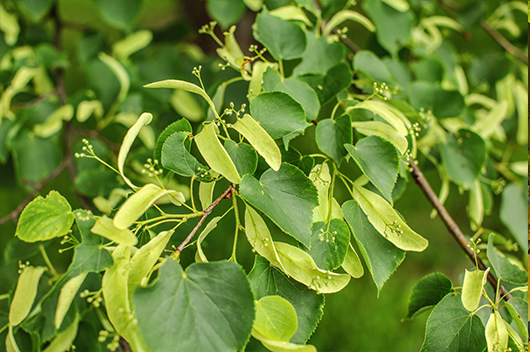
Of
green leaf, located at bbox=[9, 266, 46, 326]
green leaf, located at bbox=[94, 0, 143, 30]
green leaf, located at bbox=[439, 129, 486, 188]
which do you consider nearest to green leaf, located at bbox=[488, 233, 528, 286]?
green leaf, located at bbox=[439, 129, 486, 188]

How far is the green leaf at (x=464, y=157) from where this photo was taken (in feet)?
2.44

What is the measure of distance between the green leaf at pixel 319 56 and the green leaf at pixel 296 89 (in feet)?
0.34

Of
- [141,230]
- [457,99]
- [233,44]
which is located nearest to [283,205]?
[141,230]

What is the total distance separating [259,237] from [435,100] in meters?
0.54

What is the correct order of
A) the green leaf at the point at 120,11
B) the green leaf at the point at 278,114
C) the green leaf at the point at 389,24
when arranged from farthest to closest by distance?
the green leaf at the point at 120,11, the green leaf at the point at 389,24, the green leaf at the point at 278,114

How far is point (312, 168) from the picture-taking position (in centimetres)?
51

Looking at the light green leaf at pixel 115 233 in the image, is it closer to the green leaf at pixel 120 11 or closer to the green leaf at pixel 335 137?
the green leaf at pixel 335 137

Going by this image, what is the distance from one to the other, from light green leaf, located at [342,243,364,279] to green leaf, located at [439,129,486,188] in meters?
0.38

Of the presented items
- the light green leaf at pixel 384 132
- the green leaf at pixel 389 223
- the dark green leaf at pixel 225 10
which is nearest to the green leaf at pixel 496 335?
the green leaf at pixel 389 223

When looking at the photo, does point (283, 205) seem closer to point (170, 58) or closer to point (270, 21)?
point (270, 21)

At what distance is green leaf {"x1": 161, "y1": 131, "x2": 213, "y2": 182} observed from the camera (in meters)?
0.45

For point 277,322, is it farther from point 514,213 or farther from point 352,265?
point 514,213

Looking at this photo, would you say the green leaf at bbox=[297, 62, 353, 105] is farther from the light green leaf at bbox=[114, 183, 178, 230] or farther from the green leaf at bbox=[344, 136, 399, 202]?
the light green leaf at bbox=[114, 183, 178, 230]

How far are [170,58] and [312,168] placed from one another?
75 cm
